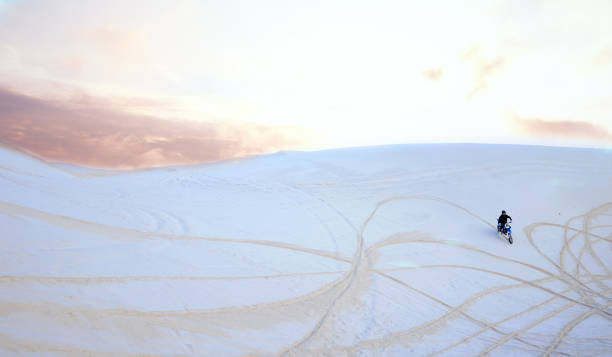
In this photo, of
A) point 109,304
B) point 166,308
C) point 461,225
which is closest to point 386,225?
point 461,225

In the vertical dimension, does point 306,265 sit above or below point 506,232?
below

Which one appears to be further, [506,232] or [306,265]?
[506,232]

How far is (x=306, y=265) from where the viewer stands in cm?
1086

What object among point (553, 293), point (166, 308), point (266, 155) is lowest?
point (166, 308)

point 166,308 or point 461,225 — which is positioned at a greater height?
point 461,225

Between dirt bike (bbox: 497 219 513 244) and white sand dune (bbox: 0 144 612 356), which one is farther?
dirt bike (bbox: 497 219 513 244)

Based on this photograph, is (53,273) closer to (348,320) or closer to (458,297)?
(348,320)

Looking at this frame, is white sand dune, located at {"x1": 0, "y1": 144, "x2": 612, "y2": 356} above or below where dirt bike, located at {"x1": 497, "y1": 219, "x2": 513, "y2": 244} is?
below

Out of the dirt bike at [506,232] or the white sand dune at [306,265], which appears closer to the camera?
the white sand dune at [306,265]

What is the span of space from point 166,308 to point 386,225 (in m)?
11.1

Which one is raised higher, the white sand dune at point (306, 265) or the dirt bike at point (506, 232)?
the dirt bike at point (506, 232)

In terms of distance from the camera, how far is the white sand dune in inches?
260

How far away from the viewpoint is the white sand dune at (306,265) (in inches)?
260

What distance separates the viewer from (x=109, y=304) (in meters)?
6.91
